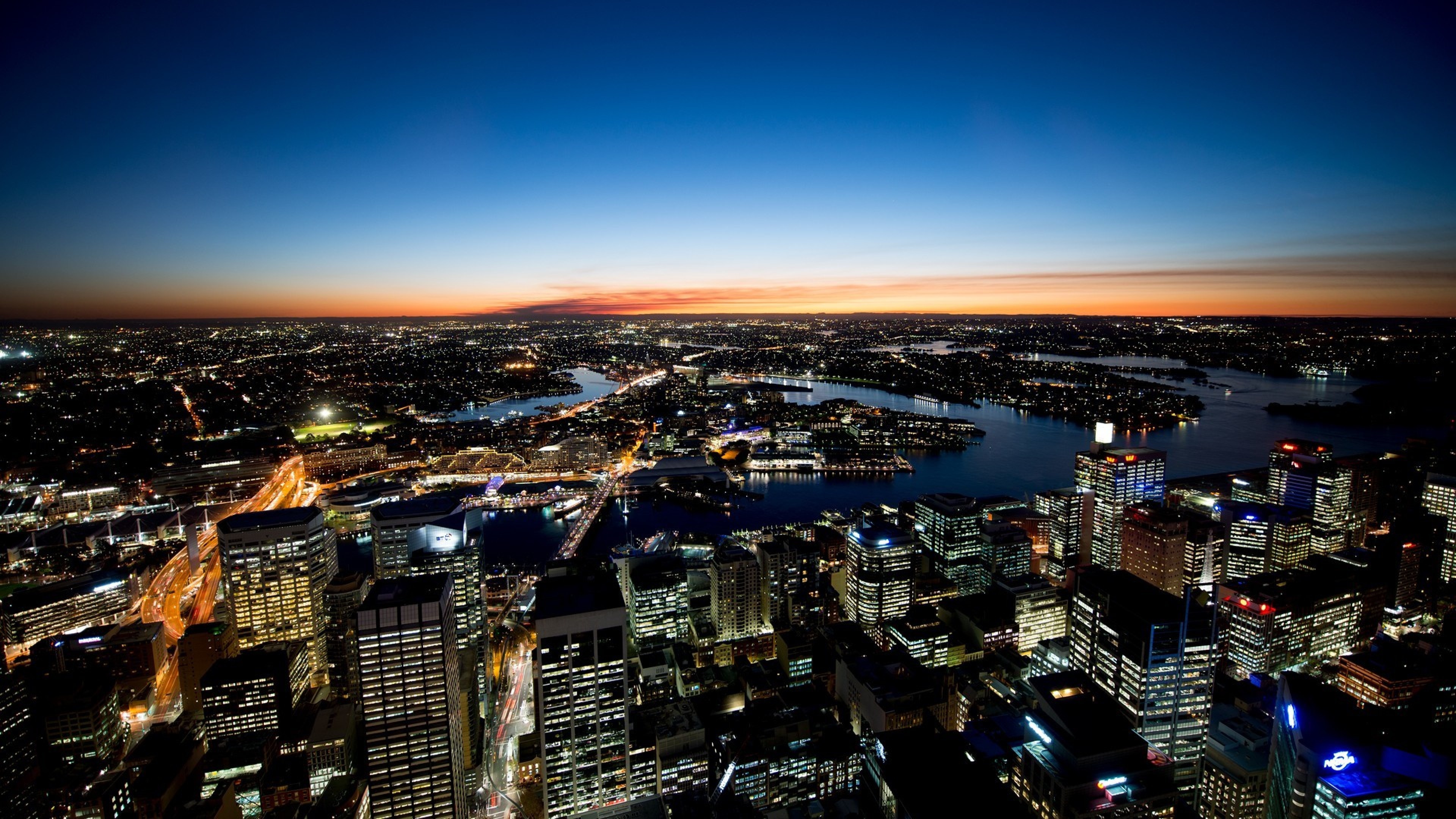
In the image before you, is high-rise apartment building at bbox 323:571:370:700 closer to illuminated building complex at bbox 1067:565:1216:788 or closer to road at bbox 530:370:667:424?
illuminated building complex at bbox 1067:565:1216:788

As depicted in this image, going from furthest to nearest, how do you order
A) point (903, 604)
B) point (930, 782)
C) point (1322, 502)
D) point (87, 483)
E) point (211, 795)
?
1. point (87, 483)
2. point (1322, 502)
3. point (903, 604)
4. point (211, 795)
5. point (930, 782)

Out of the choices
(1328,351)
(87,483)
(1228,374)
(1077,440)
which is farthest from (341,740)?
(1328,351)

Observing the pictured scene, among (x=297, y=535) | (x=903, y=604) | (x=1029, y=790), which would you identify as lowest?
(x=903, y=604)

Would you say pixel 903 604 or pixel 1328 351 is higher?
pixel 1328 351

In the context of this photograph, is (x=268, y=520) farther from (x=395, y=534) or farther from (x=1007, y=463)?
(x=1007, y=463)

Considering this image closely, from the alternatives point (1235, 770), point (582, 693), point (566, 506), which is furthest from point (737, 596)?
point (566, 506)

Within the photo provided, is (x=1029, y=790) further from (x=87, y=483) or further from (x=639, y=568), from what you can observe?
(x=87, y=483)

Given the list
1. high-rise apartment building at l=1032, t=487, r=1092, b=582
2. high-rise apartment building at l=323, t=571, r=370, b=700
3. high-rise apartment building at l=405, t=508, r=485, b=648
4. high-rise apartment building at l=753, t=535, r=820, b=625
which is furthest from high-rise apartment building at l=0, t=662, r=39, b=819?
high-rise apartment building at l=1032, t=487, r=1092, b=582
